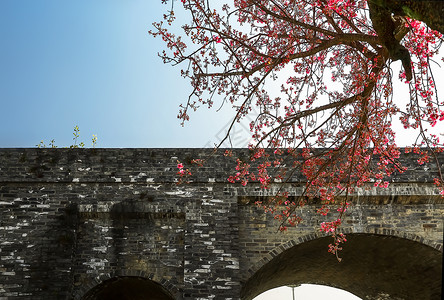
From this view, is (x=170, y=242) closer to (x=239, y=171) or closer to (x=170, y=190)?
(x=170, y=190)

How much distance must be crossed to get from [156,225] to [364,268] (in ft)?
14.8

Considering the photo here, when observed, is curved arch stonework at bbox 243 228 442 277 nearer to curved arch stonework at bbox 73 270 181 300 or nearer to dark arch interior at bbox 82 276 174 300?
curved arch stonework at bbox 73 270 181 300

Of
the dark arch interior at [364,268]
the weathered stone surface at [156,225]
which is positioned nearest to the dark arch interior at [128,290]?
the weathered stone surface at [156,225]

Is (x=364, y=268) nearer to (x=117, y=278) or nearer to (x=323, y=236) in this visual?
(x=323, y=236)

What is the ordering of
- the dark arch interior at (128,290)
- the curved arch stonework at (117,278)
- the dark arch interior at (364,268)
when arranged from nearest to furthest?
the curved arch stonework at (117,278) → the dark arch interior at (128,290) → the dark arch interior at (364,268)

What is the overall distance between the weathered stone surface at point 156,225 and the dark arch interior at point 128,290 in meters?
0.04

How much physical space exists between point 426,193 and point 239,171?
10.8ft

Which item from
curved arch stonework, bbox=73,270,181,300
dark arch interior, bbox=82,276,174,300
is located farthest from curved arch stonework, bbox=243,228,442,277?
dark arch interior, bbox=82,276,174,300

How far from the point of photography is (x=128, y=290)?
951cm

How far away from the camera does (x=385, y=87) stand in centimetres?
582

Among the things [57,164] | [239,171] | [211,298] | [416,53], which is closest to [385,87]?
[416,53]

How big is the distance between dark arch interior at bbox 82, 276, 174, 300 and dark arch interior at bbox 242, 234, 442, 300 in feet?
5.56

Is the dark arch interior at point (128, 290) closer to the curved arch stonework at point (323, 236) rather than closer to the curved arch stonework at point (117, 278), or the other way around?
the curved arch stonework at point (117, 278)

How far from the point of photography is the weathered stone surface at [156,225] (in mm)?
8367
